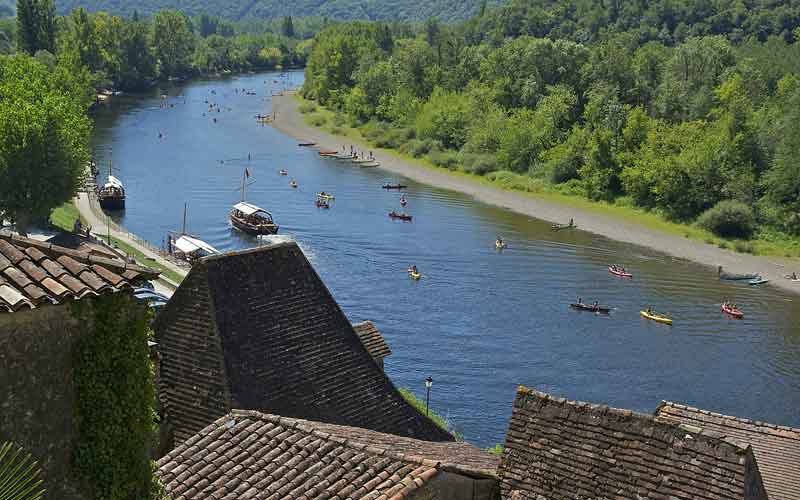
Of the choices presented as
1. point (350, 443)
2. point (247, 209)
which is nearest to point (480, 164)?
point (247, 209)

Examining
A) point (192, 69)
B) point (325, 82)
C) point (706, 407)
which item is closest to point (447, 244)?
point (706, 407)

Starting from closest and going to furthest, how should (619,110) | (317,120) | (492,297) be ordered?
(492,297) → (619,110) → (317,120)

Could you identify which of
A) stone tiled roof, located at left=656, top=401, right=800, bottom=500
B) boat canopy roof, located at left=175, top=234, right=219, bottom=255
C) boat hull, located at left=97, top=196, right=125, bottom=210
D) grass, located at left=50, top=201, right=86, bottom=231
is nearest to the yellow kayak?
boat canopy roof, located at left=175, top=234, right=219, bottom=255

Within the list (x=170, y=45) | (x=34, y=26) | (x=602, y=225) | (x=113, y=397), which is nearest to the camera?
(x=113, y=397)

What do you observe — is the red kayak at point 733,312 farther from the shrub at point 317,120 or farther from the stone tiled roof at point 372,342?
the shrub at point 317,120

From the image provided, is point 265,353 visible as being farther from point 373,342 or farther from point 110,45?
point 110,45

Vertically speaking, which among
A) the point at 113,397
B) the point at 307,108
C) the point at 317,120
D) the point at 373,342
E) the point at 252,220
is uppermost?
the point at 113,397
